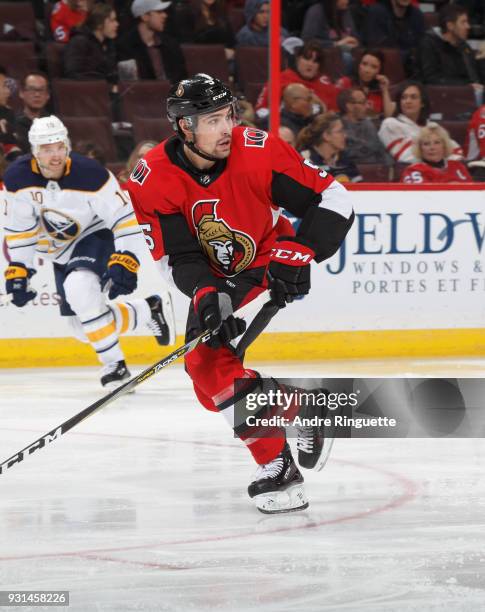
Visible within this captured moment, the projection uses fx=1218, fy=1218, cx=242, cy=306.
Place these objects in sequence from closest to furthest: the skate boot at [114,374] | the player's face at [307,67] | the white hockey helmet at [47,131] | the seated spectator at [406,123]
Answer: the white hockey helmet at [47,131]
the skate boot at [114,374]
the seated spectator at [406,123]
the player's face at [307,67]

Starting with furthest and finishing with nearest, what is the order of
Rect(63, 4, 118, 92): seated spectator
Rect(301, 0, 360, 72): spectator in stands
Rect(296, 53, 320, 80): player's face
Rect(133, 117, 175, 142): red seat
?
Rect(301, 0, 360, 72): spectator in stands → Rect(296, 53, 320, 80): player's face → Rect(63, 4, 118, 92): seated spectator → Rect(133, 117, 175, 142): red seat

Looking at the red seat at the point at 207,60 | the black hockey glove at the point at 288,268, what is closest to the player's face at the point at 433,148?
the red seat at the point at 207,60

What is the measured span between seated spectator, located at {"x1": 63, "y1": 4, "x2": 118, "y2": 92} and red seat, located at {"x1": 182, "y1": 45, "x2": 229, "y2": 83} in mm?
456

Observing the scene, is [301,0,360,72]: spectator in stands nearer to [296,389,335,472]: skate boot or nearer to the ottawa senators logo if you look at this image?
the ottawa senators logo

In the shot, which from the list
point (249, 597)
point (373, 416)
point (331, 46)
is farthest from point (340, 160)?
point (249, 597)

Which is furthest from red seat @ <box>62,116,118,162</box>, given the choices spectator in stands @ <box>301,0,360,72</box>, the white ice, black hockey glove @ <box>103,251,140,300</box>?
the white ice

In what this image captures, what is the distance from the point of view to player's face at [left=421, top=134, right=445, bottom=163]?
604 centimetres

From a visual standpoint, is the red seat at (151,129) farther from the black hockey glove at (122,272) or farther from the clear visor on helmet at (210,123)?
the clear visor on helmet at (210,123)

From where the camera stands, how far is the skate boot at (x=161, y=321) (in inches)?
207

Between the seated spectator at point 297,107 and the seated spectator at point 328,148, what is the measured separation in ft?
0.37

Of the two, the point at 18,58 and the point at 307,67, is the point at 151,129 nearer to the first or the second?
the point at 18,58

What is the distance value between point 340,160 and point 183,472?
9.32 ft

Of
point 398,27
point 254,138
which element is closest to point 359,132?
point 398,27

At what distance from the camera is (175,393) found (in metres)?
4.92
